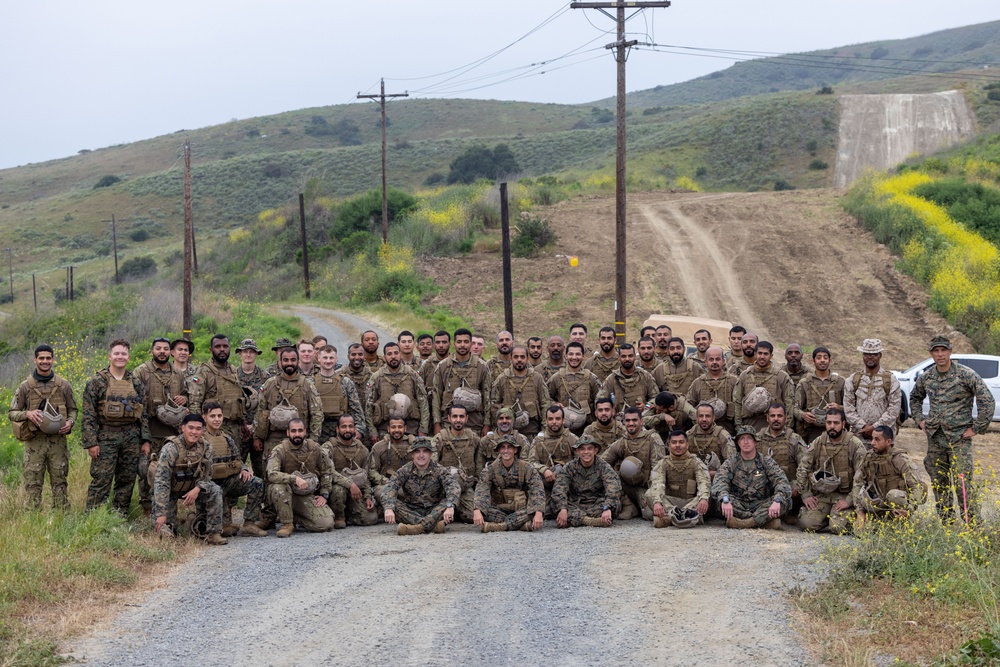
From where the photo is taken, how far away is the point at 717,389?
13.2 metres

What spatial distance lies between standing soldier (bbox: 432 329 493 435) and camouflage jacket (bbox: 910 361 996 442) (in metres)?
5.02

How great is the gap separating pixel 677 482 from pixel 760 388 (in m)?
1.67

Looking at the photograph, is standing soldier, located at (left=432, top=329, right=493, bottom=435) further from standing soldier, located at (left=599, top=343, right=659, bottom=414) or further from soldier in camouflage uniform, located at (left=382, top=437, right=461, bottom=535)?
standing soldier, located at (left=599, top=343, right=659, bottom=414)

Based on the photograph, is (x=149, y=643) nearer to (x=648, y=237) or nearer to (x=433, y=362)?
(x=433, y=362)

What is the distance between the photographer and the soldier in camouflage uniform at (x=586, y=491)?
11.9 metres

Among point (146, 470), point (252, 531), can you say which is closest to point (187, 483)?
point (146, 470)

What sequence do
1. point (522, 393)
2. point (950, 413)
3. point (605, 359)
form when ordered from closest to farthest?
1. point (950, 413)
2. point (522, 393)
3. point (605, 359)

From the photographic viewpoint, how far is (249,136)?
379ft

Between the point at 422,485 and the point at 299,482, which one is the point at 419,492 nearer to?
the point at 422,485

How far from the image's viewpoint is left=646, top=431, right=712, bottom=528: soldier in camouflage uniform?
463 inches

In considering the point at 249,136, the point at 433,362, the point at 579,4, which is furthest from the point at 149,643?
the point at 249,136

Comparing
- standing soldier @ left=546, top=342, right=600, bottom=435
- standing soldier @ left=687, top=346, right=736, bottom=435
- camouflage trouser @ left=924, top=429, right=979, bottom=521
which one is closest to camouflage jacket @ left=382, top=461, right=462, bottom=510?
standing soldier @ left=546, top=342, right=600, bottom=435

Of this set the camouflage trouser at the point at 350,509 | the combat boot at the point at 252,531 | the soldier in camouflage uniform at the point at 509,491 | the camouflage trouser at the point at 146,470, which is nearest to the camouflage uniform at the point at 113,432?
the camouflage trouser at the point at 146,470

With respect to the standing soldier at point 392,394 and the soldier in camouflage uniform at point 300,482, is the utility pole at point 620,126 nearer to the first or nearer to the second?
the standing soldier at point 392,394
